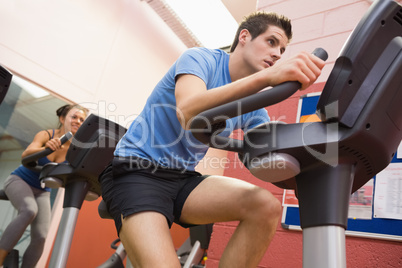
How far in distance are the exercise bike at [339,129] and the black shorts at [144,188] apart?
348 millimetres

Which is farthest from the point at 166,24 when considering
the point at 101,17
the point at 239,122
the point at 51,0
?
the point at 239,122

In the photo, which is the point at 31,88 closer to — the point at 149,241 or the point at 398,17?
the point at 149,241

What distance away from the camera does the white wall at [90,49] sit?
301cm

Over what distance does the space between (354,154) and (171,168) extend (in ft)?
1.95

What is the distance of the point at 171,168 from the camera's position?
1099 millimetres

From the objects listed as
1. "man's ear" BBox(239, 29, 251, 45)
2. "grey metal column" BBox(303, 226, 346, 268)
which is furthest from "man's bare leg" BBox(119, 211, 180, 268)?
"man's ear" BBox(239, 29, 251, 45)

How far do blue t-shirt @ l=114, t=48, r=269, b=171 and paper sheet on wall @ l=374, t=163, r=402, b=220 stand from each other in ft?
2.43

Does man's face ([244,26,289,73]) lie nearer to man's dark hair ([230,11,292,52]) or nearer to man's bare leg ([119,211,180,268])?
man's dark hair ([230,11,292,52])

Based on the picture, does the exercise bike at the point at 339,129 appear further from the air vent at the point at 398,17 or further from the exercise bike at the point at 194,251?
the exercise bike at the point at 194,251

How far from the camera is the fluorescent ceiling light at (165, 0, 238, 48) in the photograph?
156 inches

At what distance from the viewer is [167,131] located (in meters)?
1.13

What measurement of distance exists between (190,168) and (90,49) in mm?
2867

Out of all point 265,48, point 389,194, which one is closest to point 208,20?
point 265,48

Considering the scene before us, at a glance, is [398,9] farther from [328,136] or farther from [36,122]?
[36,122]
